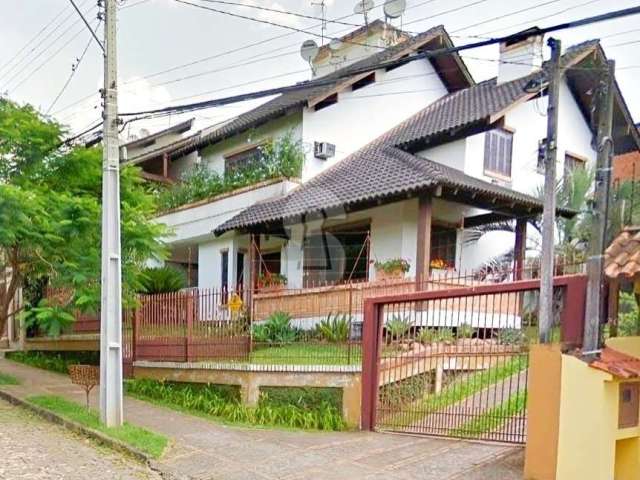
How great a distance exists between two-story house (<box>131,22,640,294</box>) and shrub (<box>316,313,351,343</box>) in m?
2.01

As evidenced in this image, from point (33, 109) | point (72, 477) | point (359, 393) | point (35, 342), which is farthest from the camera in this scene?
point (35, 342)

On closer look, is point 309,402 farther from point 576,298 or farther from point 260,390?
point 576,298

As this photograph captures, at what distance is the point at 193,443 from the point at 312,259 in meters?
7.99

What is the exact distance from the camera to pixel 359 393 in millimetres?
7941

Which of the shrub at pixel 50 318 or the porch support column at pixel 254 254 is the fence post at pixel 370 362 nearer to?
the shrub at pixel 50 318

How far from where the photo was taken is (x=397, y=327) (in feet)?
26.8

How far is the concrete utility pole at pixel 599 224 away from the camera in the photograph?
5234 millimetres

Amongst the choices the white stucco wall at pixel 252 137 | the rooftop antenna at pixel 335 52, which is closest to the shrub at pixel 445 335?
the white stucco wall at pixel 252 137

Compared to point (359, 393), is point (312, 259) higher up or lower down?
higher up

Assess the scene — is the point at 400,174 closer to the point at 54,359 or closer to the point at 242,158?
the point at 242,158

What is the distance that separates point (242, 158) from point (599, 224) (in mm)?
13131

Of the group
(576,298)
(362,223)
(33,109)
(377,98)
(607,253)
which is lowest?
(576,298)

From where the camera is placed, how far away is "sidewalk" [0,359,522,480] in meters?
5.93

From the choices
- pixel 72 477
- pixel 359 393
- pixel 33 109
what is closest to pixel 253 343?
pixel 359 393
